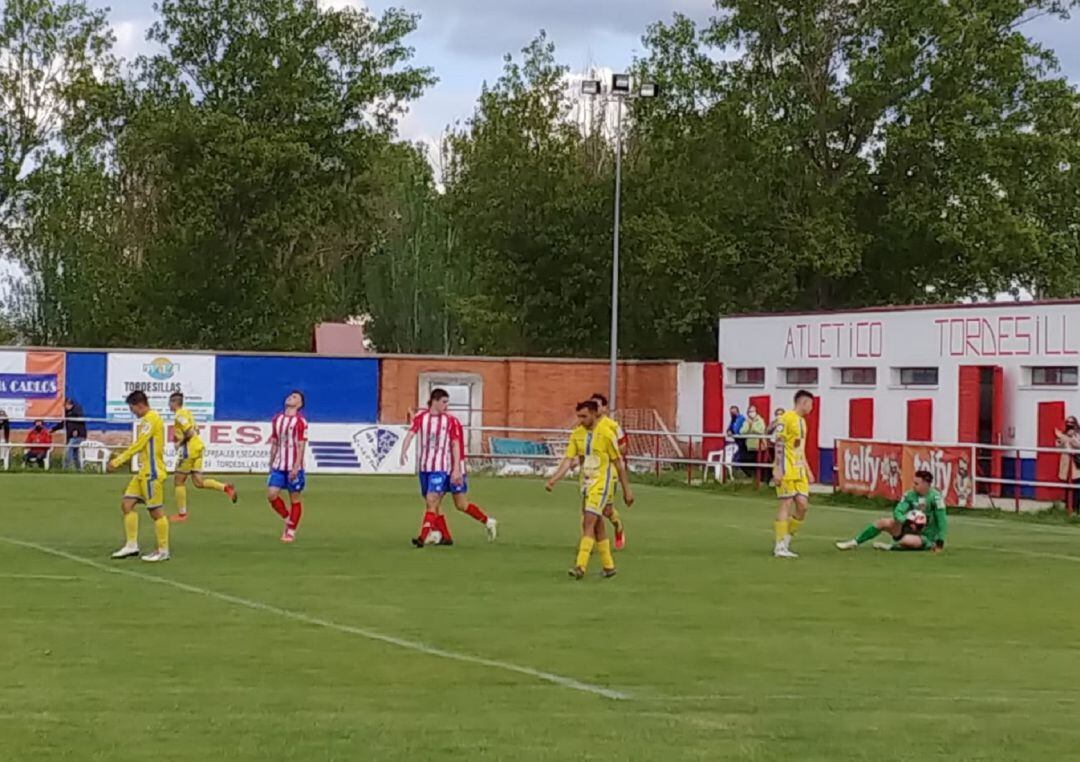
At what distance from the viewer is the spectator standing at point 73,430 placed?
41.4 metres

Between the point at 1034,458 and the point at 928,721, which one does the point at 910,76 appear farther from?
the point at 928,721

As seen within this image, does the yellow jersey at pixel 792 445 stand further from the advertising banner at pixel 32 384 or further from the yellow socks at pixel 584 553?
the advertising banner at pixel 32 384

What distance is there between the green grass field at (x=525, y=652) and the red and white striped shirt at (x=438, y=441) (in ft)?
3.50

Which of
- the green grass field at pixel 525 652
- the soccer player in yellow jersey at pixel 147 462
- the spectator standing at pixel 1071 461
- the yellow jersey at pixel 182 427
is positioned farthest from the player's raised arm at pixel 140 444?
the spectator standing at pixel 1071 461

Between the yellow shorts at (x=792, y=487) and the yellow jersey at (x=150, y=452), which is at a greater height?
the yellow jersey at (x=150, y=452)

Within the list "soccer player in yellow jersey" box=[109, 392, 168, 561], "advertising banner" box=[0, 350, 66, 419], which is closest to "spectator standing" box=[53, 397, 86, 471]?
"advertising banner" box=[0, 350, 66, 419]

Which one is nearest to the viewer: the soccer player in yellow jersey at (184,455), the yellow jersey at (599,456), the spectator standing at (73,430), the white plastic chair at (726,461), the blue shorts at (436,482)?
the yellow jersey at (599,456)

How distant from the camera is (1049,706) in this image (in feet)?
Answer: 34.6

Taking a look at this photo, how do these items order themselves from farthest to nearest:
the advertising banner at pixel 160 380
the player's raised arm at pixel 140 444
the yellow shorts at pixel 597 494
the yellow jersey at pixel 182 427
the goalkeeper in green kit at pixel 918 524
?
the advertising banner at pixel 160 380
the yellow jersey at pixel 182 427
the goalkeeper in green kit at pixel 918 524
the player's raised arm at pixel 140 444
the yellow shorts at pixel 597 494

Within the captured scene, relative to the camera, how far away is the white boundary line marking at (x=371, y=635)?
11.0 meters

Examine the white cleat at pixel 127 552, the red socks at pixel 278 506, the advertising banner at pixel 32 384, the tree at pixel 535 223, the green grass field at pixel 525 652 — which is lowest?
the green grass field at pixel 525 652

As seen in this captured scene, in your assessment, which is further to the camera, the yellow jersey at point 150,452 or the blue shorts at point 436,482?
the blue shorts at point 436,482

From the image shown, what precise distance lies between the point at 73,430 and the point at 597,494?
27.8 meters

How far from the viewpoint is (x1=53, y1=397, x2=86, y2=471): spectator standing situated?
4136 cm
